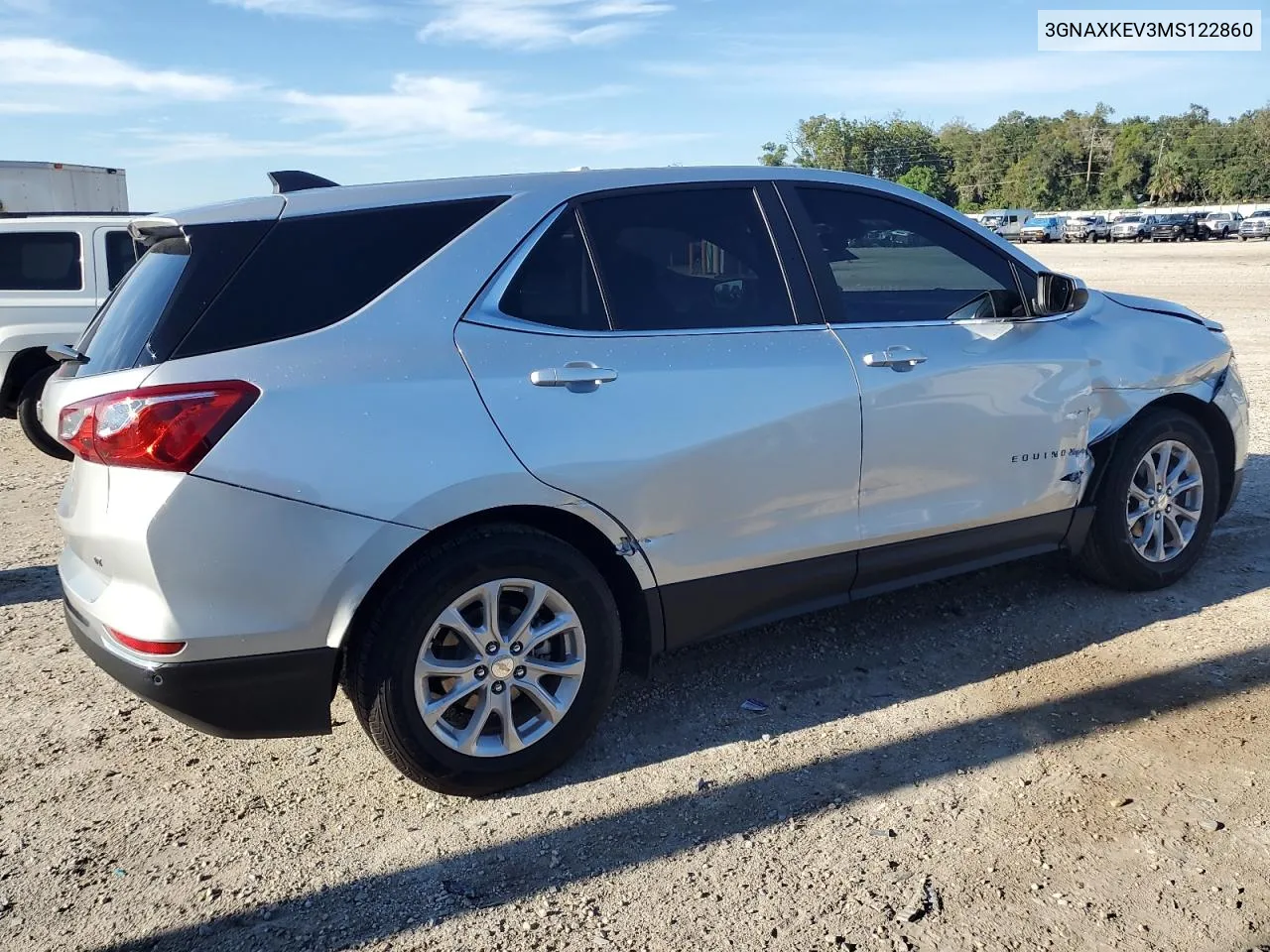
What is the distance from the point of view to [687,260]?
11.9 feet

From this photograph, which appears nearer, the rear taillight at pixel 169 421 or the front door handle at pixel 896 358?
the rear taillight at pixel 169 421

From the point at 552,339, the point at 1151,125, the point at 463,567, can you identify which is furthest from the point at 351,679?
the point at 1151,125

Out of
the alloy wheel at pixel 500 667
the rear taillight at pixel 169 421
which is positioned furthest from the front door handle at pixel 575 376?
the rear taillight at pixel 169 421

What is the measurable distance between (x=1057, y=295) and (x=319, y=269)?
9.52ft

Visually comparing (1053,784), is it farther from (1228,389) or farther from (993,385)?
(1228,389)

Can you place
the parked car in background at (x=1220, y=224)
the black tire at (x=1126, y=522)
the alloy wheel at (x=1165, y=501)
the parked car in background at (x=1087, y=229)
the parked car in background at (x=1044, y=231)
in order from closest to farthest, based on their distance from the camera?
the black tire at (x=1126, y=522), the alloy wheel at (x=1165, y=501), the parked car in background at (x=1220, y=224), the parked car in background at (x=1087, y=229), the parked car in background at (x=1044, y=231)

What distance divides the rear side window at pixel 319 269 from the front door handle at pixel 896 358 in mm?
1468

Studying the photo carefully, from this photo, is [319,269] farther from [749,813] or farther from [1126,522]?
[1126,522]

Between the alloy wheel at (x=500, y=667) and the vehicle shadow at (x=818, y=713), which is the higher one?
the alloy wheel at (x=500, y=667)

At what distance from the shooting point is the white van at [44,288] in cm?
837

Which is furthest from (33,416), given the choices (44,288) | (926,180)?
(926,180)

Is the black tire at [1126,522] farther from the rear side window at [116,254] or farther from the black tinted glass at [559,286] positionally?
the rear side window at [116,254]

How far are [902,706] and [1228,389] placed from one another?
242 cm

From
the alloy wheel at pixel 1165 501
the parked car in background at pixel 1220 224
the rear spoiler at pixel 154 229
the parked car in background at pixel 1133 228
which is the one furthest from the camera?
the parked car in background at pixel 1133 228
